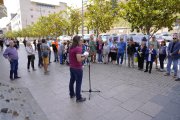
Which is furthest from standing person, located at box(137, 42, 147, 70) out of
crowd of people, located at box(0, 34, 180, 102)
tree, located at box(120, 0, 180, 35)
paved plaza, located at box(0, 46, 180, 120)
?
tree, located at box(120, 0, 180, 35)

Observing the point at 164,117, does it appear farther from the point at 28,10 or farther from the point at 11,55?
the point at 28,10

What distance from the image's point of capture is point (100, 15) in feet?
57.4

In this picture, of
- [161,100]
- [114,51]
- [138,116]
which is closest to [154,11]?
[114,51]

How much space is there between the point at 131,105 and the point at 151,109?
524 mm

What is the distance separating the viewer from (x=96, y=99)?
489 centimetres

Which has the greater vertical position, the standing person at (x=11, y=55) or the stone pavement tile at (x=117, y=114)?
the standing person at (x=11, y=55)

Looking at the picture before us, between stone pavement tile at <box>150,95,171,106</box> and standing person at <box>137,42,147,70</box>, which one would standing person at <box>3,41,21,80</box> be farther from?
standing person at <box>137,42,147,70</box>

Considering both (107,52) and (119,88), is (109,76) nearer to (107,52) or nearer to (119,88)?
(119,88)

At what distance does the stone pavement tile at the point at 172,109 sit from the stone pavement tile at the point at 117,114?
1.00 meters

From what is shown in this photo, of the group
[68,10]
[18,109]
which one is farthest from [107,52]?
[68,10]

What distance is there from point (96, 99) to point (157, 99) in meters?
1.82

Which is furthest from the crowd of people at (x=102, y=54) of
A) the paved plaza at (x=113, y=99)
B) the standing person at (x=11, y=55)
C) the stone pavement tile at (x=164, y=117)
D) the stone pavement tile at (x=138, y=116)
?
the stone pavement tile at (x=164, y=117)

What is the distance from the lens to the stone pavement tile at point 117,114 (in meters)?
3.85

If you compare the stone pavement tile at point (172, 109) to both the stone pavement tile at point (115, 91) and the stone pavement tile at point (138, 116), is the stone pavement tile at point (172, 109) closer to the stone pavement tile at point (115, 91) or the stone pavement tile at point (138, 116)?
the stone pavement tile at point (138, 116)
